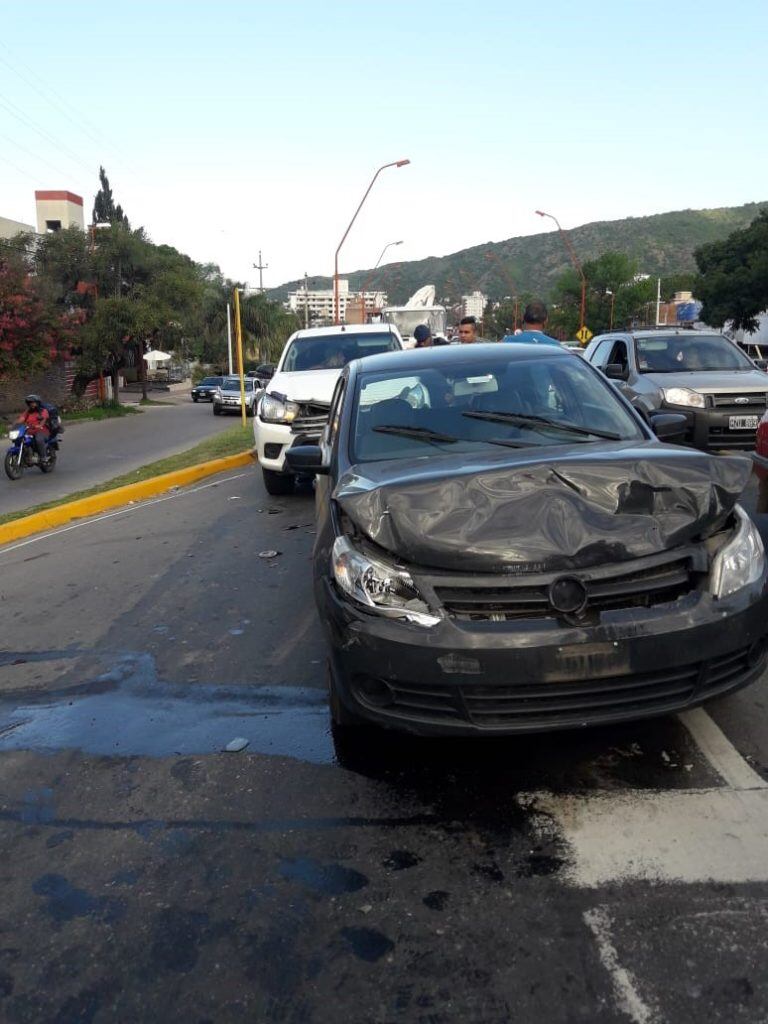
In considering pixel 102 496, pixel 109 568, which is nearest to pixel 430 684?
pixel 109 568

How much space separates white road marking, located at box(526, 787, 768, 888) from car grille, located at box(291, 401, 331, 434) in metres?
7.18

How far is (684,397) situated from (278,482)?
500 centimetres

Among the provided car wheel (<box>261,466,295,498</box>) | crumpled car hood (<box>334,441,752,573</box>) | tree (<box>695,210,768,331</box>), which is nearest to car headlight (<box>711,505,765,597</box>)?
crumpled car hood (<box>334,441,752,573</box>)

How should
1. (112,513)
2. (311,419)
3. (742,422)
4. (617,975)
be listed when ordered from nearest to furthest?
1. (617,975)
2. (311,419)
3. (742,422)
4. (112,513)

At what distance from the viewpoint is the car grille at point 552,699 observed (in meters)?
3.14

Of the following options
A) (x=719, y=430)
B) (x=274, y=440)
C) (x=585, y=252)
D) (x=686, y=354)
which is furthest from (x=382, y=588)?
(x=585, y=252)

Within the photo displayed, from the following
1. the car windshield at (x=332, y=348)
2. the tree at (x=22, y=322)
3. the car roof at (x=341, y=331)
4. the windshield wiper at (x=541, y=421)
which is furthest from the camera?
the tree at (x=22, y=322)

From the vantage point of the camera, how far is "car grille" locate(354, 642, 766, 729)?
10.3 ft

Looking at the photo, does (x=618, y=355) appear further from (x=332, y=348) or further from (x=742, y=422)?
(x=332, y=348)

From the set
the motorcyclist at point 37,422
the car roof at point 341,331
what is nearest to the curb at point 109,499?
the car roof at point 341,331

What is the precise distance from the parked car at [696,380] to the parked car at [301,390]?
10.7ft

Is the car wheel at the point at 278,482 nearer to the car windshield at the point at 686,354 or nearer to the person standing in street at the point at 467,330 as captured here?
the person standing in street at the point at 467,330

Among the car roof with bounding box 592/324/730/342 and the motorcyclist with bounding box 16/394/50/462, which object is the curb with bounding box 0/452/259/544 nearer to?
the motorcyclist with bounding box 16/394/50/462

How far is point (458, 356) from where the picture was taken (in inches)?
205
